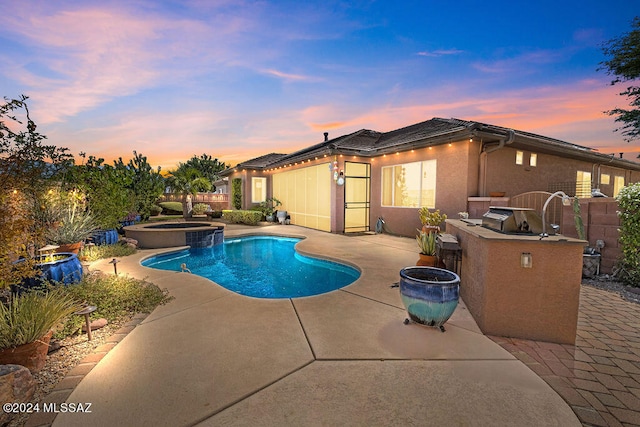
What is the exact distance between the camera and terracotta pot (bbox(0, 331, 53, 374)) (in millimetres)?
2293

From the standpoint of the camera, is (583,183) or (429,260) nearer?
(429,260)

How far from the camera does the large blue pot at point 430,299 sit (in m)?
3.01

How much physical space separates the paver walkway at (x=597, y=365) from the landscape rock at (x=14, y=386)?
4235 millimetres

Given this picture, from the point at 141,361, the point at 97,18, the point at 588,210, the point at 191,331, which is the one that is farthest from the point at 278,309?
the point at 97,18

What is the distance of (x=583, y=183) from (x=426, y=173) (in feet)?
26.4

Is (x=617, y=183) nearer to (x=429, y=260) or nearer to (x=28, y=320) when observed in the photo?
(x=429, y=260)

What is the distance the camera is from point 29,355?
2.38m

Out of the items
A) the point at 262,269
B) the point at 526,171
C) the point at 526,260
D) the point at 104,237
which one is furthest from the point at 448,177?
the point at 104,237

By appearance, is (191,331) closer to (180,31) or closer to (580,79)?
(180,31)

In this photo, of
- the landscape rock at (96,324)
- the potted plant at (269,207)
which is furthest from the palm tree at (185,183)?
the landscape rock at (96,324)

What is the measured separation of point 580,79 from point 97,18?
16.0m

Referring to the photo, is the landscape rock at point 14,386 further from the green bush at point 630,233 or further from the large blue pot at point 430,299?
the green bush at point 630,233

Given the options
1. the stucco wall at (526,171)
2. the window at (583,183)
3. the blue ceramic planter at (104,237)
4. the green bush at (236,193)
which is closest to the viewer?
the blue ceramic planter at (104,237)

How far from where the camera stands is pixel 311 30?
360 inches
